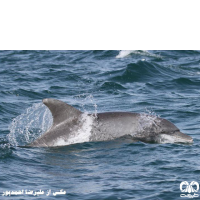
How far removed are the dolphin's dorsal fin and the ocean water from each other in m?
0.68

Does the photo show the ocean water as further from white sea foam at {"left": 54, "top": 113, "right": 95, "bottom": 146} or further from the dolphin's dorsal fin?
the dolphin's dorsal fin

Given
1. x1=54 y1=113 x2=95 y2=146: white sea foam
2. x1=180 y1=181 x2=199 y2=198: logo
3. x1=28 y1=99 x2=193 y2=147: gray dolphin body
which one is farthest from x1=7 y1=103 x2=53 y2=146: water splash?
x1=180 y1=181 x2=199 y2=198: logo

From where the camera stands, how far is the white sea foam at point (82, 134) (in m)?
10.5

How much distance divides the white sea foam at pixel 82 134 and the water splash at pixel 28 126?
1.51 metres

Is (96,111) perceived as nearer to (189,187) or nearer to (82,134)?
(82,134)

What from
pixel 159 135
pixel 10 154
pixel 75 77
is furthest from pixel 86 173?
pixel 75 77

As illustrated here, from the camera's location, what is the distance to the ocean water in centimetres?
771

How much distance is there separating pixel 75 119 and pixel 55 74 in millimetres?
11800

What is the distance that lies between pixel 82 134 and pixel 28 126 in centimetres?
342

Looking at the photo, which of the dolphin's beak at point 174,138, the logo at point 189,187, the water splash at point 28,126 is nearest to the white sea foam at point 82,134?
the water splash at point 28,126

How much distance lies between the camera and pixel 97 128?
10750 mm

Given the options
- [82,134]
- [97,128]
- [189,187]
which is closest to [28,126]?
[82,134]

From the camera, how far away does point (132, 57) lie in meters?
27.3
